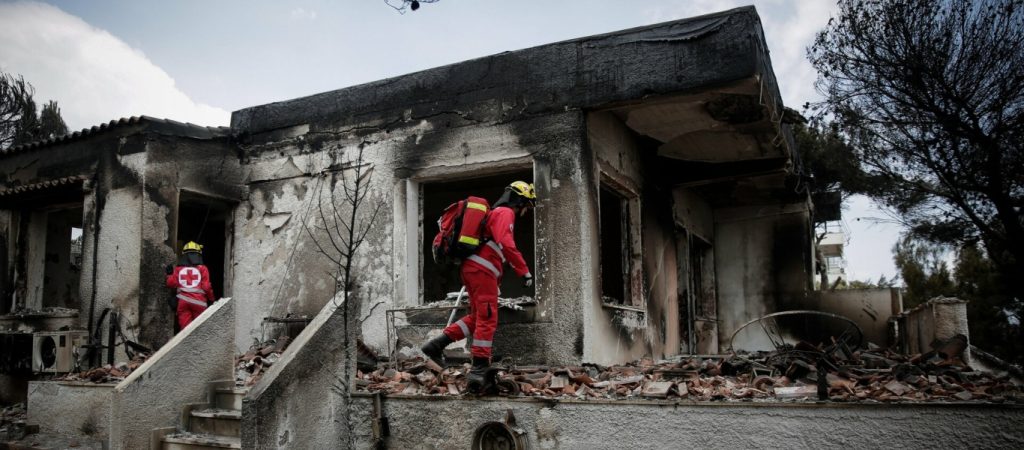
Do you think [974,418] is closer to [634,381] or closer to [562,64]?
[634,381]

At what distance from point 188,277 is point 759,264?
30.2 feet

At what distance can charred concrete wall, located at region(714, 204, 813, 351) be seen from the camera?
12906 millimetres

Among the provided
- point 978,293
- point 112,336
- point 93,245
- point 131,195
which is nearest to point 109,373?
point 112,336

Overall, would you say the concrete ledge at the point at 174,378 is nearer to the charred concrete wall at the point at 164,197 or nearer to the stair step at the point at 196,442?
the stair step at the point at 196,442

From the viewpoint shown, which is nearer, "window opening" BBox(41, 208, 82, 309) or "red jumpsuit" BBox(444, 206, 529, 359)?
"red jumpsuit" BBox(444, 206, 529, 359)

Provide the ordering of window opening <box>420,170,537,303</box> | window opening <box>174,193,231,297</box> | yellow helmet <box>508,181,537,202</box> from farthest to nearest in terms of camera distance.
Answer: window opening <box>420,170,537,303</box>
window opening <box>174,193,231,297</box>
yellow helmet <box>508,181,537,202</box>

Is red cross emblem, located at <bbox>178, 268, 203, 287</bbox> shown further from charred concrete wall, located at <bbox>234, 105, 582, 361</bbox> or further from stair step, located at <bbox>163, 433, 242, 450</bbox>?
stair step, located at <bbox>163, 433, 242, 450</bbox>

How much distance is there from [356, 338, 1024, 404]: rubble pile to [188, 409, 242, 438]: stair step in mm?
1159

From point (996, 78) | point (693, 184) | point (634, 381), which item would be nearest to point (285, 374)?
point (634, 381)

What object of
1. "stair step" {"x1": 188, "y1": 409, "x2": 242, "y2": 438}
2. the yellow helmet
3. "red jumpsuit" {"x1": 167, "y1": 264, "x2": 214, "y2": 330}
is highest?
the yellow helmet

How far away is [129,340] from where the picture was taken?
8.94 meters

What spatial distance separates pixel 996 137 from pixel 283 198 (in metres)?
9.72

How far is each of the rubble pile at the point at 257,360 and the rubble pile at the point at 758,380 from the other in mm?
1383

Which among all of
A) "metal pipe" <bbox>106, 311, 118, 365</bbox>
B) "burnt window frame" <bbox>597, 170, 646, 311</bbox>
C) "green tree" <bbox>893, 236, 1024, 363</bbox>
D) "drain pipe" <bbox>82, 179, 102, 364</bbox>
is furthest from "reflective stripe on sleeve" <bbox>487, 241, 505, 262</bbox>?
"green tree" <bbox>893, 236, 1024, 363</bbox>
